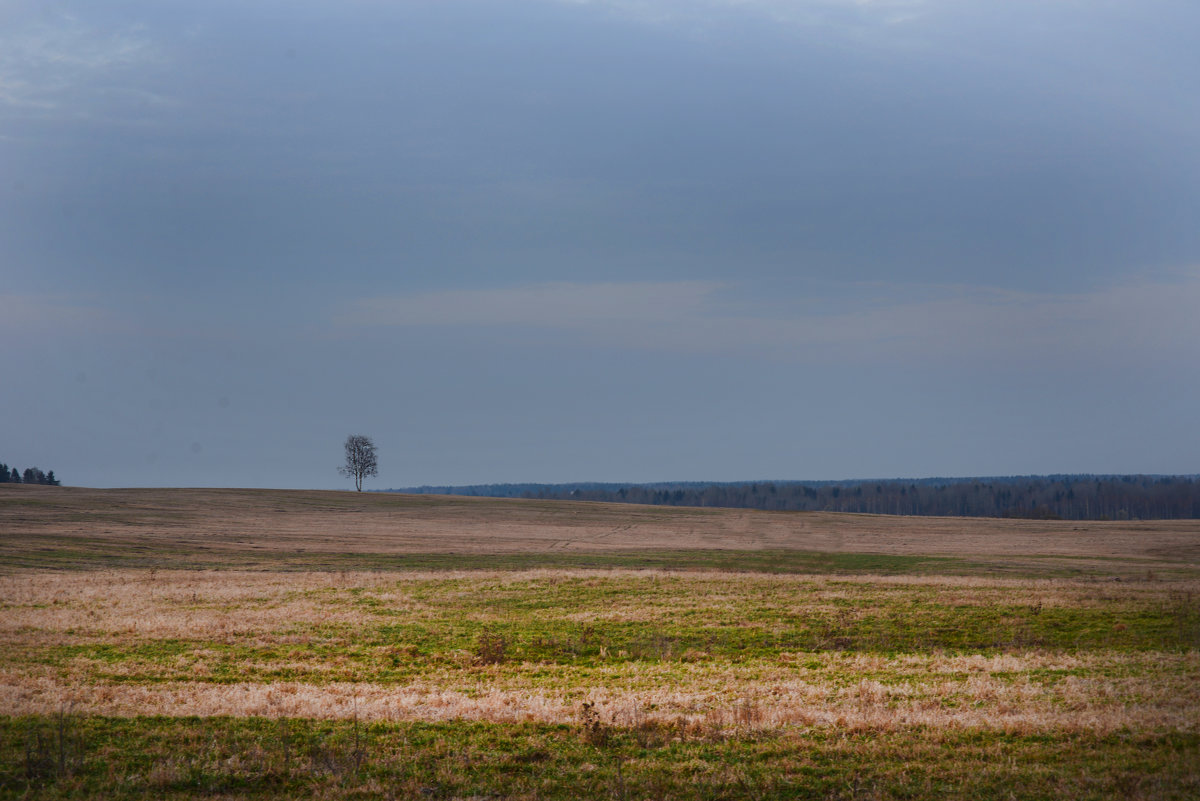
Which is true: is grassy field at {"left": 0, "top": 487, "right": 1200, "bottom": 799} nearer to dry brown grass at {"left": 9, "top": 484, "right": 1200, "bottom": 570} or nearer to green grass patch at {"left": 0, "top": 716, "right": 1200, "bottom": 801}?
green grass patch at {"left": 0, "top": 716, "right": 1200, "bottom": 801}

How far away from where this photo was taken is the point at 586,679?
1820 cm

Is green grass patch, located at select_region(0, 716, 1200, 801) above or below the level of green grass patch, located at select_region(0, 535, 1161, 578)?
above

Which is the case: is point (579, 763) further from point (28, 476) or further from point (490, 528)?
point (28, 476)

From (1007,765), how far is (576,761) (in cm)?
554

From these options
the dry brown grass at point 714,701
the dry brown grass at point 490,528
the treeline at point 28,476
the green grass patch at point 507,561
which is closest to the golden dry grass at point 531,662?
the dry brown grass at point 714,701

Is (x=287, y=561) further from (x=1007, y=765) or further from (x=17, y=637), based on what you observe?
(x=1007, y=765)

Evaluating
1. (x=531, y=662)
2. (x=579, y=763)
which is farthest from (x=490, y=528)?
(x=579, y=763)

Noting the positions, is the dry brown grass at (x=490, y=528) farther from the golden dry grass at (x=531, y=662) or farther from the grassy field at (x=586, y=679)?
the grassy field at (x=586, y=679)

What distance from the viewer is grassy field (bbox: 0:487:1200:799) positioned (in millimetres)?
10617

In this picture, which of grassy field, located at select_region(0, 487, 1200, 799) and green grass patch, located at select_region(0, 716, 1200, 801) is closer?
green grass patch, located at select_region(0, 716, 1200, 801)

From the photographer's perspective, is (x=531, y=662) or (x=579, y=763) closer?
(x=579, y=763)

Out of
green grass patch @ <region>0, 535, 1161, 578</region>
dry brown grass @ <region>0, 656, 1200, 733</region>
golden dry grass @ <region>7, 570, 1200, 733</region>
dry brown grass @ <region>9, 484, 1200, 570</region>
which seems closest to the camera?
dry brown grass @ <region>0, 656, 1200, 733</region>

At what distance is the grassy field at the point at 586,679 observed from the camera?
10.6 m

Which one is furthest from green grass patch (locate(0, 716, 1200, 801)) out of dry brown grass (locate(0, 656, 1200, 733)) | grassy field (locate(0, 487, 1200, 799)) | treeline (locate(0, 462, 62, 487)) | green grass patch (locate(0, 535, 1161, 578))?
treeline (locate(0, 462, 62, 487))
